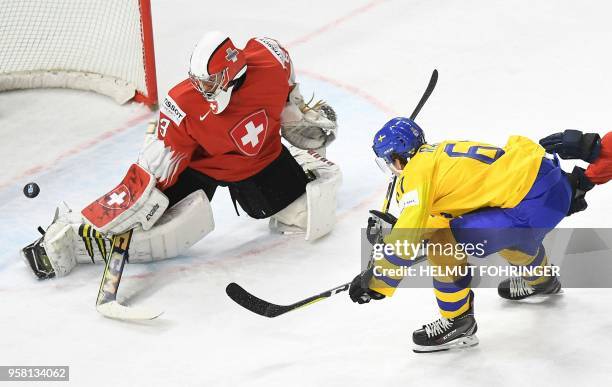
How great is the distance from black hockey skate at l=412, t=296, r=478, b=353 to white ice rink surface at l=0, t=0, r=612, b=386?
3 cm

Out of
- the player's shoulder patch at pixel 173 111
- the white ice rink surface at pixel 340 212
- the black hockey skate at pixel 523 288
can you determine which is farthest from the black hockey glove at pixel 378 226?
the player's shoulder patch at pixel 173 111

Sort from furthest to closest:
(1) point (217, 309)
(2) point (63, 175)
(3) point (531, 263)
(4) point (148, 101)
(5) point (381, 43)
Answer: (5) point (381, 43)
(4) point (148, 101)
(2) point (63, 175)
(1) point (217, 309)
(3) point (531, 263)

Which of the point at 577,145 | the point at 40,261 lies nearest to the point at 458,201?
the point at 577,145

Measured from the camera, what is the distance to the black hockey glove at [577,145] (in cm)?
A: 360

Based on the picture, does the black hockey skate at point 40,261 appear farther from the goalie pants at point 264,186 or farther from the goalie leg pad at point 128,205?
the goalie pants at point 264,186

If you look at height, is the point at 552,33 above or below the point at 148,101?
above

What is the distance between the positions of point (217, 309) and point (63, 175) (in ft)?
4.35

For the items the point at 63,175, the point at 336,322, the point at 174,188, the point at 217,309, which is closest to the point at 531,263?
the point at 336,322

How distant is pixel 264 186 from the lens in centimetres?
420

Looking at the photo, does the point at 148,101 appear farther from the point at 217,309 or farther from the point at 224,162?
the point at 217,309

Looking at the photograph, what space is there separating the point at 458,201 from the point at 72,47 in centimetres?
287

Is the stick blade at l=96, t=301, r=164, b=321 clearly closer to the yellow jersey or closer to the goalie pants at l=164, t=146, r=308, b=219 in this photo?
the goalie pants at l=164, t=146, r=308, b=219

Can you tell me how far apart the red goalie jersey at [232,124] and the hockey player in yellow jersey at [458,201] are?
0.74 m

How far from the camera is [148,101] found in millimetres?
5371
